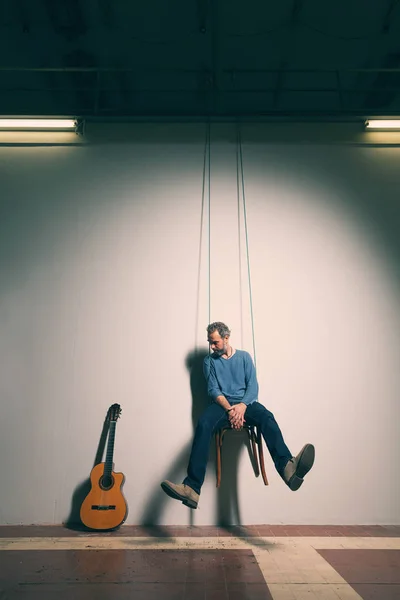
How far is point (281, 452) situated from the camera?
8.60 feet

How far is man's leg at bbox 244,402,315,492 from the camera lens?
2.47 metres

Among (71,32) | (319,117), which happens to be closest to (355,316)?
(319,117)

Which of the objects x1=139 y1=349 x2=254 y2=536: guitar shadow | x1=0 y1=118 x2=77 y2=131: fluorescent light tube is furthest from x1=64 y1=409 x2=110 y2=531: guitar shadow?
x1=0 y1=118 x2=77 y2=131: fluorescent light tube

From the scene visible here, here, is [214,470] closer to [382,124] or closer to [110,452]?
[110,452]

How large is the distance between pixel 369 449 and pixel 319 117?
3016 mm

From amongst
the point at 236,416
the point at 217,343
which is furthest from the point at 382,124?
the point at 236,416

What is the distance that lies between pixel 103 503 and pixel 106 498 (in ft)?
0.13

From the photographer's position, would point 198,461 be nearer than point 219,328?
Yes

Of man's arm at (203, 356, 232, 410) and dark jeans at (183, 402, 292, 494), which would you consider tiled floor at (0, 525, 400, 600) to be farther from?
man's arm at (203, 356, 232, 410)

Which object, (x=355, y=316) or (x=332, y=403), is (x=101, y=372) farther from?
(x=355, y=316)

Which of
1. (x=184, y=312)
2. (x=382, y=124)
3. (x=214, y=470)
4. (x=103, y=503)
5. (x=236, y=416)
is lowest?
(x=103, y=503)

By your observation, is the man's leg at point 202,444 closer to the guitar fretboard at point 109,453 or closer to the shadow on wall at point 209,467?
the shadow on wall at point 209,467

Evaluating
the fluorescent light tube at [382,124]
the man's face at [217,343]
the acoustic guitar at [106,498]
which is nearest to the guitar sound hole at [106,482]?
the acoustic guitar at [106,498]

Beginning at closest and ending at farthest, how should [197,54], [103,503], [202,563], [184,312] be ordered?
1. [202,563]
2. [103,503]
3. [184,312]
4. [197,54]
